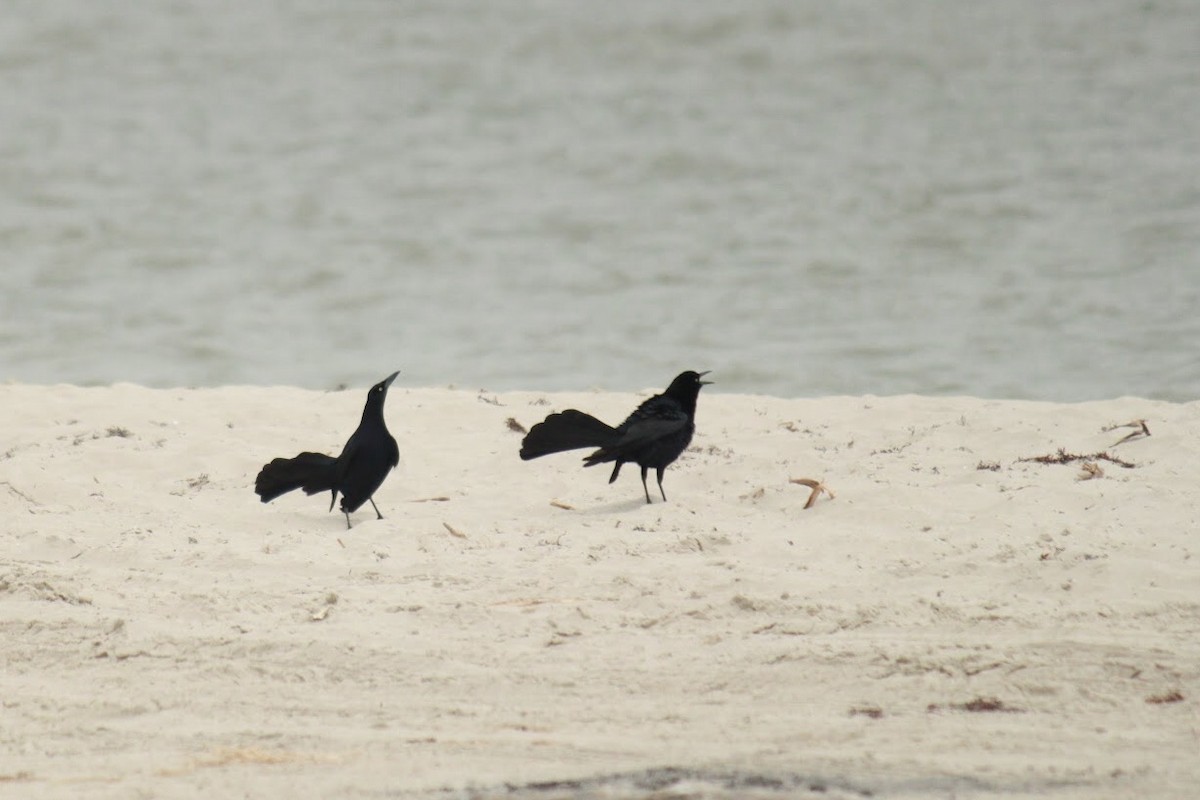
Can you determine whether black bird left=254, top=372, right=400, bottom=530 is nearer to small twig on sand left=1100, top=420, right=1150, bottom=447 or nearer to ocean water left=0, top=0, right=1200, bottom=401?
small twig on sand left=1100, top=420, right=1150, bottom=447

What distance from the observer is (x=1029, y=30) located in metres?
29.6

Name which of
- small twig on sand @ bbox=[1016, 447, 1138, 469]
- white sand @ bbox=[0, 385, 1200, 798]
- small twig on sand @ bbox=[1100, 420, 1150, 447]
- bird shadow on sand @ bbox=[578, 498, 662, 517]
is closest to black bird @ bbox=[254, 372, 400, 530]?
white sand @ bbox=[0, 385, 1200, 798]

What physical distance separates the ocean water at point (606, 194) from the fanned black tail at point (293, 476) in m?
5.56

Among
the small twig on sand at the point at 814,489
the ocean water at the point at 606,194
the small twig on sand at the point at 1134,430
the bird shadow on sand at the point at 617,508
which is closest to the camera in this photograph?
the small twig on sand at the point at 814,489

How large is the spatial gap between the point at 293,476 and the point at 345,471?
28cm

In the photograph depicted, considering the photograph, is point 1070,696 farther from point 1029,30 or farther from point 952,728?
point 1029,30

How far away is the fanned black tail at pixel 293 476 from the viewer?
6789mm

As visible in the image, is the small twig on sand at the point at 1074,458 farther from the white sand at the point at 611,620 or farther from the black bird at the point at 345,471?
the black bird at the point at 345,471

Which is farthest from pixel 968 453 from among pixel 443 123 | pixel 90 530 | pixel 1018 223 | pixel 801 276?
pixel 443 123

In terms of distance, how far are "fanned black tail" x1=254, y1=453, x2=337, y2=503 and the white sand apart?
0.53 feet

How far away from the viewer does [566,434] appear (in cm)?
705

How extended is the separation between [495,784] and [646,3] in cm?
2959

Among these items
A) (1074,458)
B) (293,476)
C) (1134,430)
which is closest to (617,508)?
(293,476)

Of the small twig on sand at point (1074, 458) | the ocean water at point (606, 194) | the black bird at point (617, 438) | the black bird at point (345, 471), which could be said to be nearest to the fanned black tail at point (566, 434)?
the black bird at point (617, 438)
